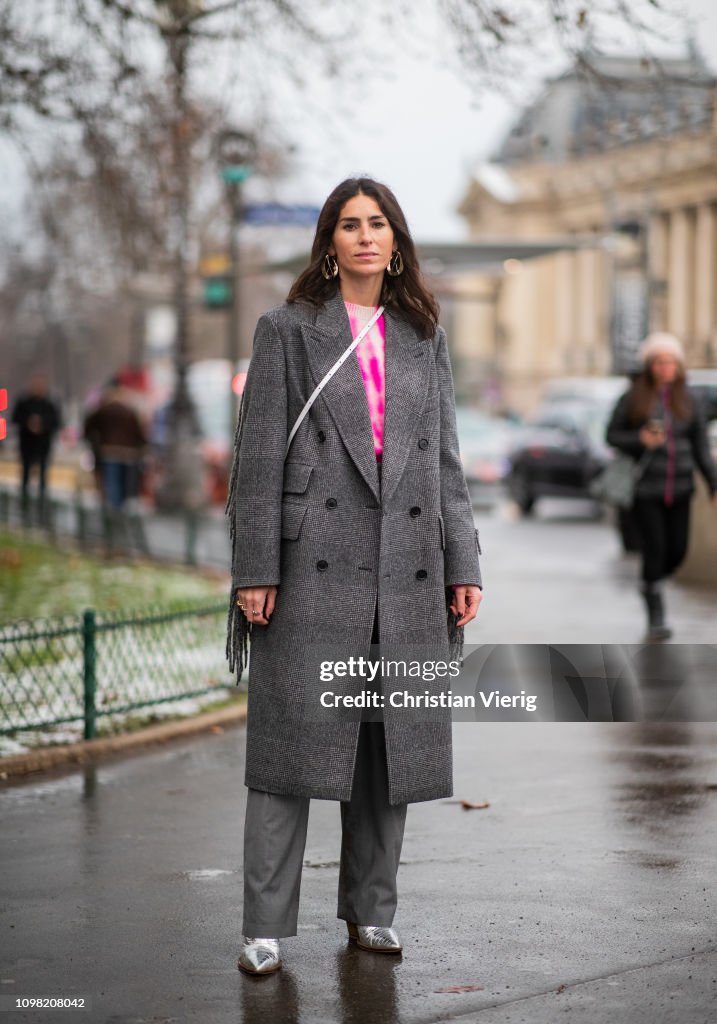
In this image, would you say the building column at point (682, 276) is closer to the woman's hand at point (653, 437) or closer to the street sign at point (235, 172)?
the street sign at point (235, 172)

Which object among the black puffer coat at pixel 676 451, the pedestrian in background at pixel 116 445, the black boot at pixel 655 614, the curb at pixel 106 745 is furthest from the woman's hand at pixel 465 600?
the pedestrian in background at pixel 116 445

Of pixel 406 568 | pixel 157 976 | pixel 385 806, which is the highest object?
pixel 406 568

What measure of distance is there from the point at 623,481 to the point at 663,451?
33 cm

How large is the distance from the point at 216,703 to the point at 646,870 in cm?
400

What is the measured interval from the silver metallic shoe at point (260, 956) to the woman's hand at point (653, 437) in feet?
23.1

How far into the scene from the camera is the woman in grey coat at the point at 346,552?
4.64 metres

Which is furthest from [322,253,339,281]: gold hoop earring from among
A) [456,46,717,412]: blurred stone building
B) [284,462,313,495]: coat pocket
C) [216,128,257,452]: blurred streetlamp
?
[456,46,717,412]: blurred stone building

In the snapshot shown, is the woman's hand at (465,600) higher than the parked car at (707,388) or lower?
lower

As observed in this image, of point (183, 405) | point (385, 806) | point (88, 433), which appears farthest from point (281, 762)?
point (183, 405)

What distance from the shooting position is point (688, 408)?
451 inches

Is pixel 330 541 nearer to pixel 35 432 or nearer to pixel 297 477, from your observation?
pixel 297 477

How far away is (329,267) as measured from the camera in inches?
191

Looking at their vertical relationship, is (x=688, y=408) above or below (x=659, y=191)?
below

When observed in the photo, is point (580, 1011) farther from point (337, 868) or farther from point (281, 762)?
point (337, 868)
